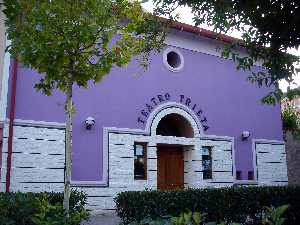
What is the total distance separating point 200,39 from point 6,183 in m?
9.27

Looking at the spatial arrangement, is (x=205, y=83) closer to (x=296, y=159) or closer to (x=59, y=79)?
(x=296, y=159)

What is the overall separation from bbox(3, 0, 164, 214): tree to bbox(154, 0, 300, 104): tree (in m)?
1.88

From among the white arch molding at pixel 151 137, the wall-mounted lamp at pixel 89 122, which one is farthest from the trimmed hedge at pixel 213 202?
the wall-mounted lamp at pixel 89 122

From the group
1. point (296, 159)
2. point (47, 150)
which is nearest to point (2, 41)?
point (47, 150)

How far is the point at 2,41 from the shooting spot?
1143cm

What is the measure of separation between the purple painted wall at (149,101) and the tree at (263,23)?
5.18 metres

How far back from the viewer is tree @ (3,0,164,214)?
19.7 ft

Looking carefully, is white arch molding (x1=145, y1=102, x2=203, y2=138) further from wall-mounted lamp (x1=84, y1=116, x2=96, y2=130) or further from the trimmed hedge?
the trimmed hedge

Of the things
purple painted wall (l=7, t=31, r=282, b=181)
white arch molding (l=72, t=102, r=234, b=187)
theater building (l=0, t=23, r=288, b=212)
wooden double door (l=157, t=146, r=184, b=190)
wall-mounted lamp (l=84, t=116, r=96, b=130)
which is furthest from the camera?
wooden double door (l=157, t=146, r=184, b=190)

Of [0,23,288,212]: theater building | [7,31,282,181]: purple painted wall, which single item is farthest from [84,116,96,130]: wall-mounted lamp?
[7,31,282,181]: purple painted wall

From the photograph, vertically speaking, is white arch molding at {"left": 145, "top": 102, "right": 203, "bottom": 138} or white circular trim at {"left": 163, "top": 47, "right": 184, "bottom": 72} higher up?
white circular trim at {"left": 163, "top": 47, "right": 184, "bottom": 72}

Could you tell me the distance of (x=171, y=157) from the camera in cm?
1542

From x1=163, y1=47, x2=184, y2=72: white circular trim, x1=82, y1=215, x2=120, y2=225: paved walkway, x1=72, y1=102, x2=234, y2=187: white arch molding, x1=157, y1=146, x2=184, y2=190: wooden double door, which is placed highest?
x1=163, y1=47, x2=184, y2=72: white circular trim

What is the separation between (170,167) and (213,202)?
6.03m
